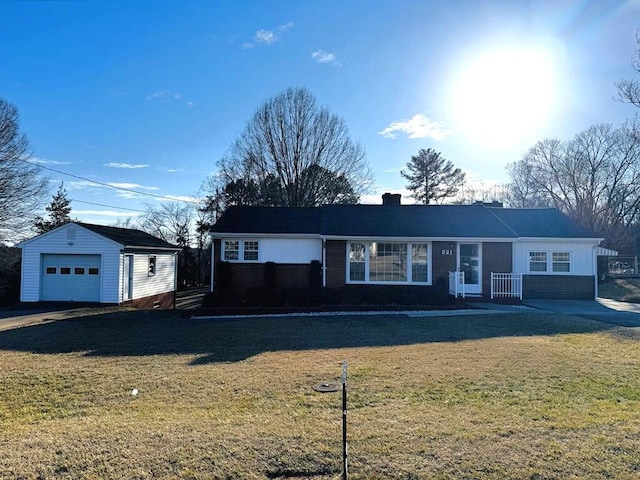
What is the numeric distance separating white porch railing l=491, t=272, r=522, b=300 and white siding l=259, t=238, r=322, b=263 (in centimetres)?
788

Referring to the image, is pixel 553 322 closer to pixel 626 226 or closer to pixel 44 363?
pixel 44 363

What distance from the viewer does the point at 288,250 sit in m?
19.8

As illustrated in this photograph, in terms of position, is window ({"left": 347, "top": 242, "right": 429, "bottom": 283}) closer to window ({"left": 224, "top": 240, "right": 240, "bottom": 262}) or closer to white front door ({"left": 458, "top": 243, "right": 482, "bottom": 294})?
white front door ({"left": 458, "top": 243, "right": 482, "bottom": 294})

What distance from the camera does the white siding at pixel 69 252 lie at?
67.5 feet

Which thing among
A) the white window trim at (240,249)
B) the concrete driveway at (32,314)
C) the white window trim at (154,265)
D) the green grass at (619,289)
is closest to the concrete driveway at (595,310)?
the green grass at (619,289)

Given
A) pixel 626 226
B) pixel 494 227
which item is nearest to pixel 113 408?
pixel 494 227

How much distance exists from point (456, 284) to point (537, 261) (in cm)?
468

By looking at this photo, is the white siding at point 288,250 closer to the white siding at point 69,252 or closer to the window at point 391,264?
the window at point 391,264

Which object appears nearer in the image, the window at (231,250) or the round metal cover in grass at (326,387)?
the round metal cover in grass at (326,387)

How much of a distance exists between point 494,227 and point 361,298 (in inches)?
282

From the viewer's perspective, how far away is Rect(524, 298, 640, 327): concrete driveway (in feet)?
44.3

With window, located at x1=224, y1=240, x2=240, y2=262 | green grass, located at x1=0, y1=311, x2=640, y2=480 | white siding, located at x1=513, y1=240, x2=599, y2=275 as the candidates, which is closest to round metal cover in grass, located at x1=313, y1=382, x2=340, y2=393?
green grass, located at x1=0, y1=311, x2=640, y2=480

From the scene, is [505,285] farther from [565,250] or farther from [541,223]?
[541,223]

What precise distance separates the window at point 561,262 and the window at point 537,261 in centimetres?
38
